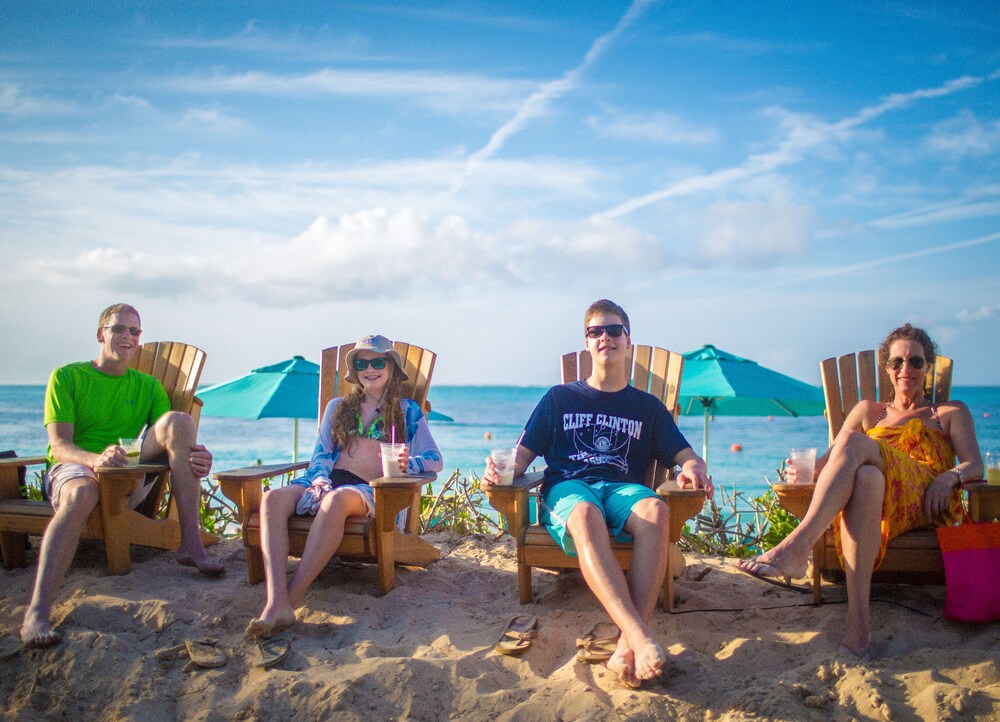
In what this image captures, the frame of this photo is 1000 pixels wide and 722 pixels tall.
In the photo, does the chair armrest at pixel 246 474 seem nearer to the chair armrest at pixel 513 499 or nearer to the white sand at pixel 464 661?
the white sand at pixel 464 661

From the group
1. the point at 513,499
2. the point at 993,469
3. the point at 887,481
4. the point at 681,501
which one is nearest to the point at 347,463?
the point at 513,499

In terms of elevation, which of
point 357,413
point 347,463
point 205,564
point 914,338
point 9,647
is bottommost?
point 9,647

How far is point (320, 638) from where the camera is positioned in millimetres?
2781

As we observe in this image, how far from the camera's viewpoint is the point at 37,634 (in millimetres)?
2662

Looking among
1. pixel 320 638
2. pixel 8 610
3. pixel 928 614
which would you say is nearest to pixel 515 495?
pixel 320 638

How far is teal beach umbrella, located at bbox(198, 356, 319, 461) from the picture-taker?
504 cm

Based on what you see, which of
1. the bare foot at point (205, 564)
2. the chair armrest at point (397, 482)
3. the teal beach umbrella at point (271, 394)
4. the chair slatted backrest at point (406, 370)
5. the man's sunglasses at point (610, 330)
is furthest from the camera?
the teal beach umbrella at point (271, 394)

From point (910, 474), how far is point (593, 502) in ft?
3.93

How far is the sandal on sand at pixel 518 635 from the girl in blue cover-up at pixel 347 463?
766 millimetres

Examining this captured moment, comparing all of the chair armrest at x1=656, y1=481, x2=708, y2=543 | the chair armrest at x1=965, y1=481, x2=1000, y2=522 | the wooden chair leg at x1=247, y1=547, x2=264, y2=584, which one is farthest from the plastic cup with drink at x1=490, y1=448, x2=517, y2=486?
the chair armrest at x1=965, y1=481, x2=1000, y2=522

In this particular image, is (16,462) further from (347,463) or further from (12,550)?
(347,463)

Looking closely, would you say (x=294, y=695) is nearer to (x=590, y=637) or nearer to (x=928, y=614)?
(x=590, y=637)

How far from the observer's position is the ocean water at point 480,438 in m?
13.8

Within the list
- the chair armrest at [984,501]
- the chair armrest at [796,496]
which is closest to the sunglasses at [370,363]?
the chair armrest at [796,496]
